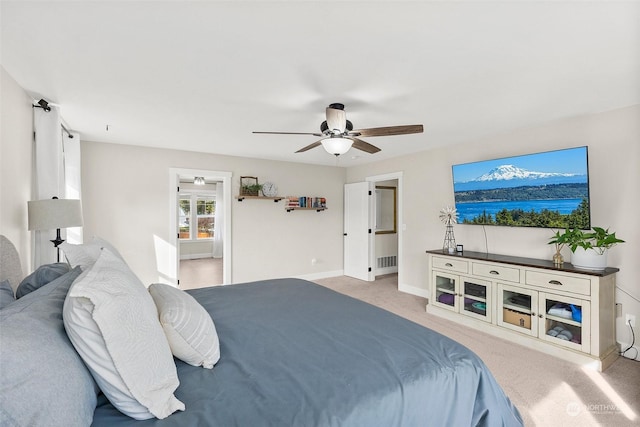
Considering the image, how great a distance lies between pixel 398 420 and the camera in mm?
1191

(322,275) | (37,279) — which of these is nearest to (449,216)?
(322,275)

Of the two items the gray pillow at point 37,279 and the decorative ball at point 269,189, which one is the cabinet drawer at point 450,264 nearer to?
the decorative ball at point 269,189

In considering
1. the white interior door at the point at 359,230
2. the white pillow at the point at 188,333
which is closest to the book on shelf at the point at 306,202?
the white interior door at the point at 359,230

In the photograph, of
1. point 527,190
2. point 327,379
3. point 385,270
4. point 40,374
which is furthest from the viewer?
point 385,270

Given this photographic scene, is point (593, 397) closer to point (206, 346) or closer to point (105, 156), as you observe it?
point (206, 346)

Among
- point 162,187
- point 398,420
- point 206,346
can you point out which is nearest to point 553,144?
point 398,420

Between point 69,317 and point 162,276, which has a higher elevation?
point 69,317

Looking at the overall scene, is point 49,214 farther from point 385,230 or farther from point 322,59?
point 385,230

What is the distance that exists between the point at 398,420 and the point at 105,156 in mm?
4993

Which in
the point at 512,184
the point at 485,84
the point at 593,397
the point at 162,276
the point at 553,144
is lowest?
the point at 593,397

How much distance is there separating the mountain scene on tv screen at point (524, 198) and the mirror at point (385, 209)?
2516 mm

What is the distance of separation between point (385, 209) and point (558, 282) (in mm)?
4117

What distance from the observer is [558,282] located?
119 inches

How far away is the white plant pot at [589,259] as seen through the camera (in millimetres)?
2912
